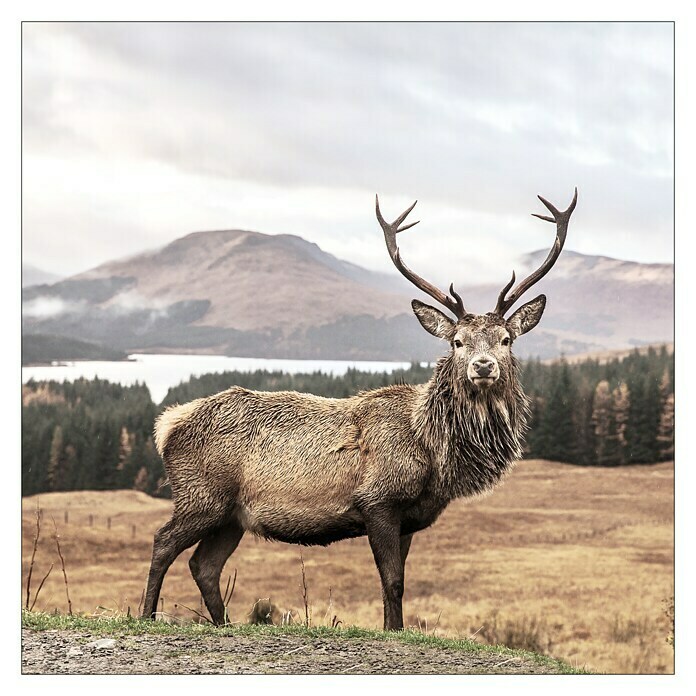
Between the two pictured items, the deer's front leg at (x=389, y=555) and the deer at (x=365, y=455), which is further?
the deer at (x=365, y=455)

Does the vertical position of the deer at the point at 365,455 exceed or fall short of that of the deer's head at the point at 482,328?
it falls short

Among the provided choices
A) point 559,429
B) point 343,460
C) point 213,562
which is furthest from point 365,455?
point 559,429

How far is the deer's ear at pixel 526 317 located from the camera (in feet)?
29.8

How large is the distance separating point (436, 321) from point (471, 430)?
104 centimetres

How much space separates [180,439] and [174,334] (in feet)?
39.1

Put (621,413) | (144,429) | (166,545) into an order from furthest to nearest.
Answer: (621,413), (144,429), (166,545)

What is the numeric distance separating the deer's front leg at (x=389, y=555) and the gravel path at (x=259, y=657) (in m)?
0.36

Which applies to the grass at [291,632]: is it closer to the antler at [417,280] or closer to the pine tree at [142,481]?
the antler at [417,280]

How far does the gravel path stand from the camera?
331 inches

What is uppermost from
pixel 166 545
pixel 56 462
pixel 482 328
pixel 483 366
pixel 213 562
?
pixel 482 328

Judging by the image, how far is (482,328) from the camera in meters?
8.80

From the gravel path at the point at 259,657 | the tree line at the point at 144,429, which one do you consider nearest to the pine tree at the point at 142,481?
the tree line at the point at 144,429

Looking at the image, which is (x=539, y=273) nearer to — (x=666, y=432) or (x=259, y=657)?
(x=259, y=657)
